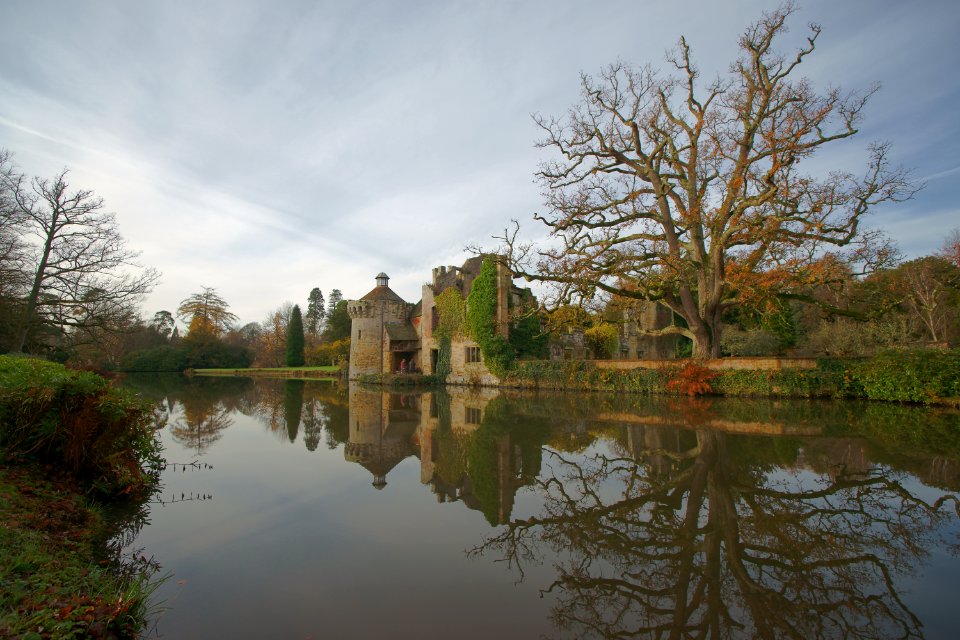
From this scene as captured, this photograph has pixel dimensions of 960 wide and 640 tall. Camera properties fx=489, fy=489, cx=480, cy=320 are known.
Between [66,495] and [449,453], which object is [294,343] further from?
[66,495]

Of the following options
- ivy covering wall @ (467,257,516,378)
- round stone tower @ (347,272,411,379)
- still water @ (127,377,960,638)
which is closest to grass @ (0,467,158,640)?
still water @ (127,377,960,638)

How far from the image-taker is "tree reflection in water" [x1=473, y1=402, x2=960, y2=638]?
3.07 m

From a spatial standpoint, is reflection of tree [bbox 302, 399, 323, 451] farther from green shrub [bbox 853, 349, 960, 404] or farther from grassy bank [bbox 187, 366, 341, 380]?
grassy bank [bbox 187, 366, 341, 380]

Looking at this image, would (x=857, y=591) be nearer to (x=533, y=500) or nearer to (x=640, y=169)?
(x=533, y=500)

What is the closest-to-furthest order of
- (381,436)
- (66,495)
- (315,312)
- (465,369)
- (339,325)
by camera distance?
1. (66,495)
2. (381,436)
3. (465,369)
4. (339,325)
5. (315,312)

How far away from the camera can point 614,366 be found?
21.4m

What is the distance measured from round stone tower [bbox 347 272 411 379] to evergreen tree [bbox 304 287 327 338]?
41656mm

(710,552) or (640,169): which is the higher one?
(640,169)

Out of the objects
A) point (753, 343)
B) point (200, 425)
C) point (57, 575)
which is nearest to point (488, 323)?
point (753, 343)

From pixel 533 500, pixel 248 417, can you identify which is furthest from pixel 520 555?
pixel 248 417

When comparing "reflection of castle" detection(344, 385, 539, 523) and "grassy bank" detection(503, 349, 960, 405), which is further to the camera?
"grassy bank" detection(503, 349, 960, 405)

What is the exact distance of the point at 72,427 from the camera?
527 centimetres

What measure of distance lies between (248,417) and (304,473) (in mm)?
7782

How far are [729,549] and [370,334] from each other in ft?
105
